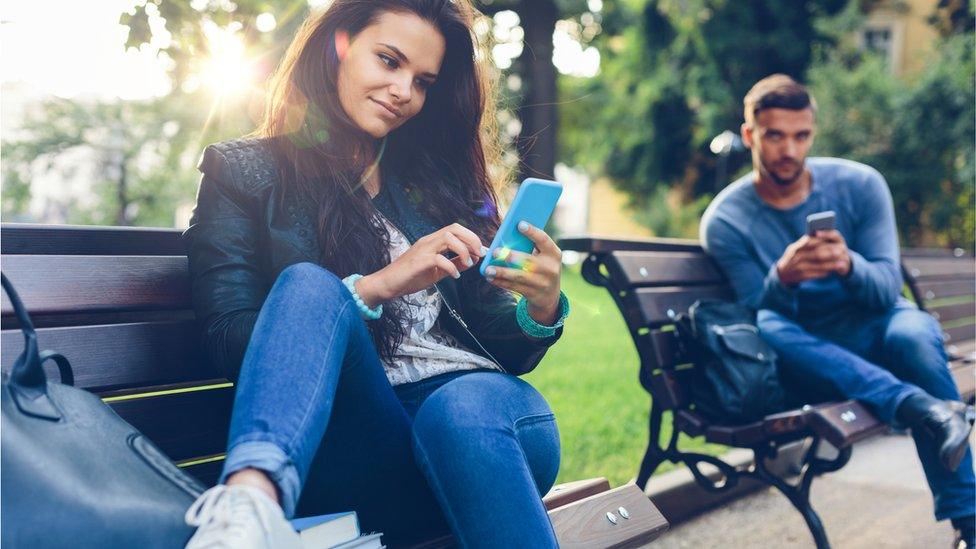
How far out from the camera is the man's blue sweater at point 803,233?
3.61 metres

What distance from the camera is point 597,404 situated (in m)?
5.41

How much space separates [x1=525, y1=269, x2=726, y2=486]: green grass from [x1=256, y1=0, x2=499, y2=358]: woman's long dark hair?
1.81ft

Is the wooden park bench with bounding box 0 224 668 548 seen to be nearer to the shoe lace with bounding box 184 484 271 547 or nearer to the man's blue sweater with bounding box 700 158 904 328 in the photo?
the shoe lace with bounding box 184 484 271 547

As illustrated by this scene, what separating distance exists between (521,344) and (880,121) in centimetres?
1716

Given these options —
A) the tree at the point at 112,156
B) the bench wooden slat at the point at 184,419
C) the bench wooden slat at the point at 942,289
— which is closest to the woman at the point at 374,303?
the bench wooden slat at the point at 184,419

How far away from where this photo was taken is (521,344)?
2.28 meters

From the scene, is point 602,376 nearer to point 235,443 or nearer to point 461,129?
point 461,129

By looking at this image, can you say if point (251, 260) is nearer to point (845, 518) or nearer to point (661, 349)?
point (661, 349)

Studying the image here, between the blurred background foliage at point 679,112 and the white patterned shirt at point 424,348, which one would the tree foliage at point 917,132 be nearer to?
the blurred background foliage at point 679,112

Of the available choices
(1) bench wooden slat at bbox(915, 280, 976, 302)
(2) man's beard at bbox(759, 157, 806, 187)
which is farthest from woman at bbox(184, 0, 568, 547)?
(1) bench wooden slat at bbox(915, 280, 976, 302)

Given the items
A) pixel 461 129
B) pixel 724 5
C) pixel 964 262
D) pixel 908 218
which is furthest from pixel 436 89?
pixel 724 5

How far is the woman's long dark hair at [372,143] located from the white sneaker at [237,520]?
802mm

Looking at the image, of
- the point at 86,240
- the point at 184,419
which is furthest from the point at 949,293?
the point at 86,240

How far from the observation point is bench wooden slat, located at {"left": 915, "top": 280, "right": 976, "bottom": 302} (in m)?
5.08
